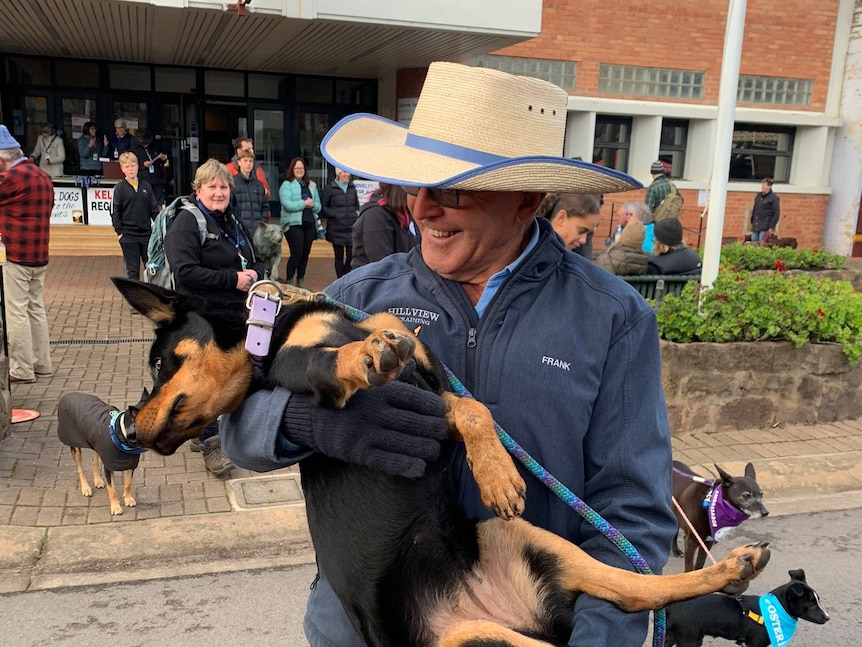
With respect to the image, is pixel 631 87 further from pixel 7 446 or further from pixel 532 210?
pixel 532 210

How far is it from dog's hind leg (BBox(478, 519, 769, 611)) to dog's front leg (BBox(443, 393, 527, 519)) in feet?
0.73

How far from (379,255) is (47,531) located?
281 cm

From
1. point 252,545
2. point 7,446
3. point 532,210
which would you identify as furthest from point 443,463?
point 7,446

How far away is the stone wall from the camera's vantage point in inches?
227

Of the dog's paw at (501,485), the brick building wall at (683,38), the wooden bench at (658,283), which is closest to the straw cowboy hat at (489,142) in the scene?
the dog's paw at (501,485)

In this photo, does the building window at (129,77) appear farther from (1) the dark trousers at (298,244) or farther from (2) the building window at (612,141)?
(2) the building window at (612,141)

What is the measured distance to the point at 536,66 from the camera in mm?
15664

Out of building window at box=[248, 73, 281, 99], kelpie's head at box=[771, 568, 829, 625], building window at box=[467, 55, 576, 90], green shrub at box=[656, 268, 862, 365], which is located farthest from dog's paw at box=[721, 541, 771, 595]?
building window at box=[248, 73, 281, 99]

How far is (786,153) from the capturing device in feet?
61.4

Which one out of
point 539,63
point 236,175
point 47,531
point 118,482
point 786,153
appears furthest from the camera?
point 786,153

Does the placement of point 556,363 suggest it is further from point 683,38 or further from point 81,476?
point 683,38

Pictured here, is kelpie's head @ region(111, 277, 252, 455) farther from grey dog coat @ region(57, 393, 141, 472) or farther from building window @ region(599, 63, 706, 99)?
building window @ region(599, 63, 706, 99)

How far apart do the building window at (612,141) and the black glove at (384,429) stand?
638 inches

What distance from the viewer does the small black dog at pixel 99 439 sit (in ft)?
13.6
